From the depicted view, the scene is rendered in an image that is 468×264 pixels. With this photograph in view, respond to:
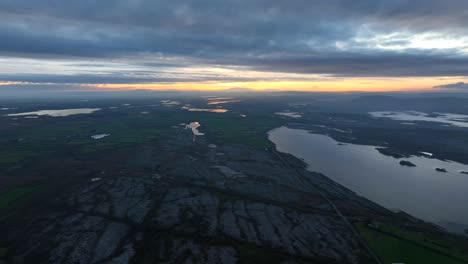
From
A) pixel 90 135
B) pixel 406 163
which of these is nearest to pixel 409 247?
pixel 406 163

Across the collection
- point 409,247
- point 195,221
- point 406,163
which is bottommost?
point 406,163

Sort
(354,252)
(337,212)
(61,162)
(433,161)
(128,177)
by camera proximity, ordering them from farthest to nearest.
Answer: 1. (433,161)
2. (61,162)
3. (128,177)
4. (337,212)
5. (354,252)

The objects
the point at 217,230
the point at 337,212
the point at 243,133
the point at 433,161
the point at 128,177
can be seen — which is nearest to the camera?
the point at 217,230

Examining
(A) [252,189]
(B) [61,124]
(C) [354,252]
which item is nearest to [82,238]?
(A) [252,189]

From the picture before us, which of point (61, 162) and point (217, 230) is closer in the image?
point (217, 230)

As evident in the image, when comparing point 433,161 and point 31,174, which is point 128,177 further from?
point 433,161

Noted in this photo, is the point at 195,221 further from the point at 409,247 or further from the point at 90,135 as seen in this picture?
the point at 90,135

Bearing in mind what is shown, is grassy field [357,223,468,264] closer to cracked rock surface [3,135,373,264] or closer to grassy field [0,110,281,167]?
cracked rock surface [3,135,373,264]
